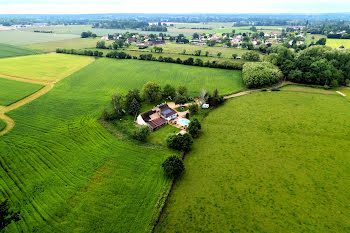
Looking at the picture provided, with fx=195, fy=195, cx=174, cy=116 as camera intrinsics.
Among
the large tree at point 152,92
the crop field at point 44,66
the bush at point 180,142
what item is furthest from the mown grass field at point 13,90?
the bush at point 180,142

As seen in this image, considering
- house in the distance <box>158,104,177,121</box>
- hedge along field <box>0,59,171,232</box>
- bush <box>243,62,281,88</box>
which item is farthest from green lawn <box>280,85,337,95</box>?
hedge along field <box>0,59,171,232</box>

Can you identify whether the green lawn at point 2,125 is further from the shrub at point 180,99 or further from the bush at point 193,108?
the bush at point 193,108

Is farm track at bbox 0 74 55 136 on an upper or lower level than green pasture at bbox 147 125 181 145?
upper

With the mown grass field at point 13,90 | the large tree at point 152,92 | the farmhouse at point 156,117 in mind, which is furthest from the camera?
the large tree at point 152,92

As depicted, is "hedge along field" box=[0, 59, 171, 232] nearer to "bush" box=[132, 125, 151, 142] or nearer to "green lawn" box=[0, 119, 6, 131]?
"bush" box=[132, 125, 151, 142]

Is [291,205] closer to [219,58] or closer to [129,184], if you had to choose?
[129,184]

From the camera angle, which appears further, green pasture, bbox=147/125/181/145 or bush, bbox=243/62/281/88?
bush, bbox=243/62/281/88

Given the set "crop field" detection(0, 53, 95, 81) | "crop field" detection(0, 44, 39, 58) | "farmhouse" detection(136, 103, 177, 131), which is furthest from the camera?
"crop field" detection(0, 44, 39, 58)
